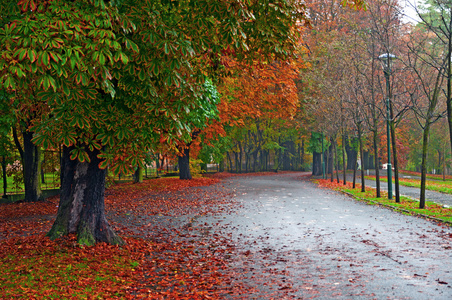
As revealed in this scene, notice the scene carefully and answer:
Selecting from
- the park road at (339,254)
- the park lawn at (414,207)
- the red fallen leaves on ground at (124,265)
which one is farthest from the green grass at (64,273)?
the park lawn at (414,207)

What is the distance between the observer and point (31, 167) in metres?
17.8

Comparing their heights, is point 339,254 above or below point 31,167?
below

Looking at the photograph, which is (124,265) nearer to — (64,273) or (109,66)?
(64,273)

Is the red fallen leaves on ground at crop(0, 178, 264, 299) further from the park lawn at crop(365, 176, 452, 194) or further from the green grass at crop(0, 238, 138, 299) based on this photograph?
the park lawn at crop(365, 176, 452, 194)

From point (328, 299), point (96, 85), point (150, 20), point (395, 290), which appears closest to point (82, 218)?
point (96, 85)

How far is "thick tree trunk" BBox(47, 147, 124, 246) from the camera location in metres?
8.54

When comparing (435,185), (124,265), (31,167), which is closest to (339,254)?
(124,265)

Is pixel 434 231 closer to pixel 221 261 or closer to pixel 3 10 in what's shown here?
pixel 221 261

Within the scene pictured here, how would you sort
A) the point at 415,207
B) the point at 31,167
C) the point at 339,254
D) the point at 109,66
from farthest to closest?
the point at 31,167 → the point at 415,207 → the point at 339,254 → the point at 109,66

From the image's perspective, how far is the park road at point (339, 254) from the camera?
19.8ft

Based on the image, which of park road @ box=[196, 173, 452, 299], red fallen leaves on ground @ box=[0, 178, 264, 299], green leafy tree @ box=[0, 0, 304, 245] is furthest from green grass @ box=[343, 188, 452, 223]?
green leafy tree @ box=[0, 0, 304, 245]

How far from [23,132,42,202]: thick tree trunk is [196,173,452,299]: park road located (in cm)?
832

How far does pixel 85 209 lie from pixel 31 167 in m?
10.6

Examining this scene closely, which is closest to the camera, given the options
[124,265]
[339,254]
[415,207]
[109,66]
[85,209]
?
[109,66]
